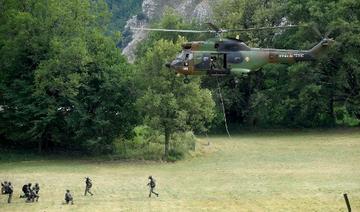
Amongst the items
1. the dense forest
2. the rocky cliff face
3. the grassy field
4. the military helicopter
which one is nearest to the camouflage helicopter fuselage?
the military helicopter

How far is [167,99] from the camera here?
1905 inches

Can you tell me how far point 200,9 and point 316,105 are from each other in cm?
4170

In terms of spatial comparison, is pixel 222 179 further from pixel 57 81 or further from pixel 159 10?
pixel 159 10

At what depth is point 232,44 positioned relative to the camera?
1239 inches

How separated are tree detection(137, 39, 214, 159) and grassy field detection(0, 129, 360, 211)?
10.2 feet

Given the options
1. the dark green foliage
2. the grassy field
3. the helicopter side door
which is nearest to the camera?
the grassy field

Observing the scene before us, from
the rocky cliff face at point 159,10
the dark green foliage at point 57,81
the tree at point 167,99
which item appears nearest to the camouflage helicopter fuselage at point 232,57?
the tree at point 167,99

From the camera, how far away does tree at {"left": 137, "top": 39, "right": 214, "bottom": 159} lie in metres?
48.3

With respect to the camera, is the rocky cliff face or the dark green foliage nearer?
the dark green foliage

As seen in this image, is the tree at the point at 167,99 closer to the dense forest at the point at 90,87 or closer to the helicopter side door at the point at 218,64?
the dense forest at the point at 90,87

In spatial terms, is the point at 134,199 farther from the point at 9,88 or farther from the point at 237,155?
the point at 9,88

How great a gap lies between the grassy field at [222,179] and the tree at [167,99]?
3.11 metres

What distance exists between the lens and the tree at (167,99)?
48312 mm

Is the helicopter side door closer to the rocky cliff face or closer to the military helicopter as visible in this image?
the military helicopter
